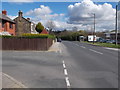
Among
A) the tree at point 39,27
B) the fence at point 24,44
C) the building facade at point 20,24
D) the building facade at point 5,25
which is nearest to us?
the fence at point 24,44

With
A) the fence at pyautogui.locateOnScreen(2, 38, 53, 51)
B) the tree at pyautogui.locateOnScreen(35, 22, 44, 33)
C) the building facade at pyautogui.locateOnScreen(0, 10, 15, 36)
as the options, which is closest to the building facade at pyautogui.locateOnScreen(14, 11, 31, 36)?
the building facade at pyautogui.locateOnScreen(0, 10, 15, 36)

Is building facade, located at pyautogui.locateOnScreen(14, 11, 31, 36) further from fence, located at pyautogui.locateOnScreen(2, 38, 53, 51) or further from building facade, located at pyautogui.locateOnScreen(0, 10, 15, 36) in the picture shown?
fence, located at pyautogui.locateOnScreen(2, 38, 53, 51)

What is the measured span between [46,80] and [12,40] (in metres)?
18.3

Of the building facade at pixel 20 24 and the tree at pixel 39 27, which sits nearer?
the building facade at pixel 20 24

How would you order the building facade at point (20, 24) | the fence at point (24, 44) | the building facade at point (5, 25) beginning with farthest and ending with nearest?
the building facade at point (20, 24), the building facade at point (5, 25), the fence at point (24, 44)

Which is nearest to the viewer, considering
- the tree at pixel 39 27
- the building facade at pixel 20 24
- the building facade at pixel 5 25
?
the building facade at pixel 5 25

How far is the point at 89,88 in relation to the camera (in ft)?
21.3

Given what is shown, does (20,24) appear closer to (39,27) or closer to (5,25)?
(39,27)

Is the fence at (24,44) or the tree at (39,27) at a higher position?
the tree at (39,27)

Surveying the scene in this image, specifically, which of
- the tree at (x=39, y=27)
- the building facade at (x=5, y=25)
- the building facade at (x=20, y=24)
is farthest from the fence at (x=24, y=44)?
the tree at (x=39, y=27)

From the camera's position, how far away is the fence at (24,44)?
81.8 feet

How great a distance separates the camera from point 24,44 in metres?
25.1

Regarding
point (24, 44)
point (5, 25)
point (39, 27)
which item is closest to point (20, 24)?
point (39, 27)

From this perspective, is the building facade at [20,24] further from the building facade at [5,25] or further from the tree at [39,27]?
the tree at [39,27]
